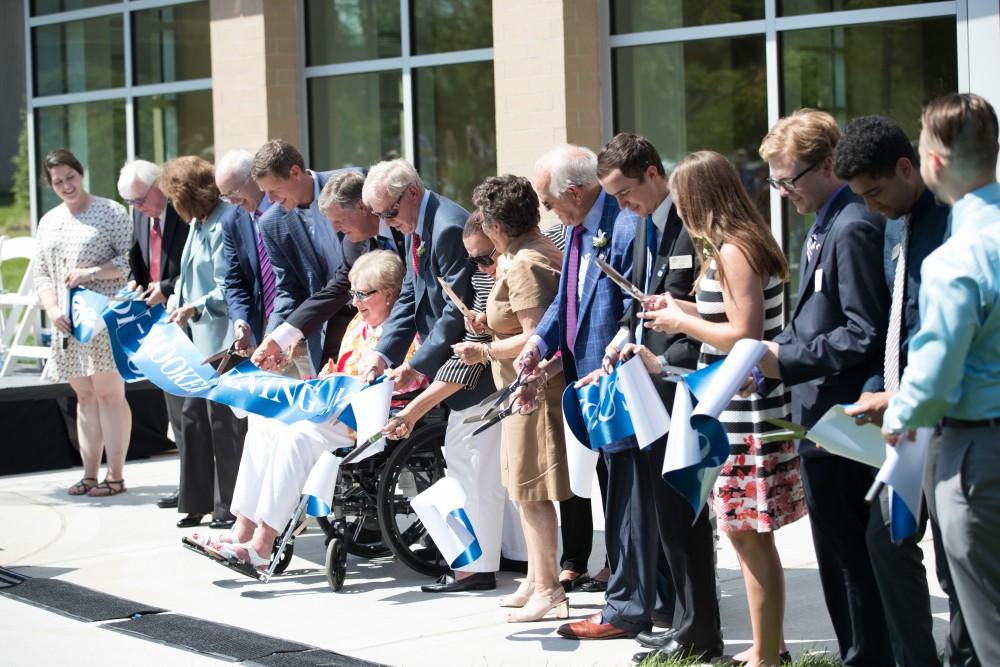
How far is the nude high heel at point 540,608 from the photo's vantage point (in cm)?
559

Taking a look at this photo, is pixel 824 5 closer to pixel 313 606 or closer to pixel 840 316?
pixel 313 606

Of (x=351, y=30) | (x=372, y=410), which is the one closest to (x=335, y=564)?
(x=372, y=410)

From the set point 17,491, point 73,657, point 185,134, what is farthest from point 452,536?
point 185,134

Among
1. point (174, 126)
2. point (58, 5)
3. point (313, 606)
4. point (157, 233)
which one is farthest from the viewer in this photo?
point (58, 5)

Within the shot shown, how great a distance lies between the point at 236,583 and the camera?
6.54 metres

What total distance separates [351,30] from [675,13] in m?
3.50

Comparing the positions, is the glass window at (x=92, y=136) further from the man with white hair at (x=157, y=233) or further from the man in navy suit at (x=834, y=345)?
the man in navy suit at (x=834, y=345)

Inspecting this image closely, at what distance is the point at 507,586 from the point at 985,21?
4778 mm

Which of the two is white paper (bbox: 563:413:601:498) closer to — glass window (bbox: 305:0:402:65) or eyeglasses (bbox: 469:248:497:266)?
eyeglasses (bbox: 469:248:497:266)

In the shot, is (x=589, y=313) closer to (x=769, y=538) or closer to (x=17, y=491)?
(x=769, y=538)

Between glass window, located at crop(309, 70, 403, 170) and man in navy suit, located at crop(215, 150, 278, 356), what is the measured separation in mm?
4826

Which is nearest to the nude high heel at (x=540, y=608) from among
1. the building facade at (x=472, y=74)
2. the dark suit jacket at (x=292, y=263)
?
the dark suit jacket at (x=292, y=263)

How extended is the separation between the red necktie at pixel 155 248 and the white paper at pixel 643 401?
449cm

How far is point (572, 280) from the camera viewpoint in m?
5.39
